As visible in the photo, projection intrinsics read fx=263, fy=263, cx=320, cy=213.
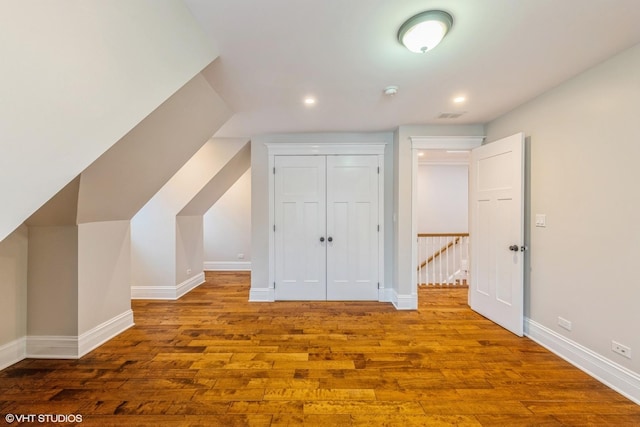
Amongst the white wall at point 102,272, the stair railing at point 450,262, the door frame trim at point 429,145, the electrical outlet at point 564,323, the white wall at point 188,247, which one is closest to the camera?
the electrical outlet at point 564,323

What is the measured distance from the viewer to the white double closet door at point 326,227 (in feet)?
12.5

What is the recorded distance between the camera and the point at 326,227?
3822 millimetres

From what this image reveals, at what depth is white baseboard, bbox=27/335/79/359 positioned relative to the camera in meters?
2.33

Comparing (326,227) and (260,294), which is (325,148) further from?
(260,294)

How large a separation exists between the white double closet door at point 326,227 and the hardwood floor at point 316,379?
771 mm

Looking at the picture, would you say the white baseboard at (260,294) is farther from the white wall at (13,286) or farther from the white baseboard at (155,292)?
the white wall at (13,286)

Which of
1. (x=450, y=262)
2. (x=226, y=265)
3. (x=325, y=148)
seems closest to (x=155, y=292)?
(x=226, y=265)

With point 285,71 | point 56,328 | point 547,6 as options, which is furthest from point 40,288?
point 547,6

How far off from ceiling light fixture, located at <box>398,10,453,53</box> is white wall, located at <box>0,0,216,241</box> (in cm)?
129

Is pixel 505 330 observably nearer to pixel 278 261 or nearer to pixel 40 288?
pixel 278 261

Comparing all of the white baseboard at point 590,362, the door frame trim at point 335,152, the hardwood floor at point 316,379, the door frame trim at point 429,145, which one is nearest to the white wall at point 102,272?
the hardwood floor at point 316,379

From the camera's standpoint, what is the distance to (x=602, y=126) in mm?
2047

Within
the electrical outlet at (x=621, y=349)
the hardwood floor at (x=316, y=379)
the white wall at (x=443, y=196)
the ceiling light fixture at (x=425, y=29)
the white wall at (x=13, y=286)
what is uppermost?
the ceiling light fixture at (x=425, y=29)

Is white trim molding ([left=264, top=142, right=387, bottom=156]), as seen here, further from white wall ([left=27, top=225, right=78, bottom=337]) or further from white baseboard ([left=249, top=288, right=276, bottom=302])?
white wall ([left=27, top=225, right=78, bottom=337])
